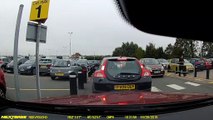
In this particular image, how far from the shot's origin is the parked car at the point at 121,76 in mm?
8359

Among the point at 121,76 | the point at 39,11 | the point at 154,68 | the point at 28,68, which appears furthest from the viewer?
the point at 28,68

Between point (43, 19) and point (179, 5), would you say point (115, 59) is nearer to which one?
point (43, 19)

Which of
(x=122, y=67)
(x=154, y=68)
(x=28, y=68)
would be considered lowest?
(x=28, y=68)

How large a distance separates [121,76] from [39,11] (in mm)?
2487

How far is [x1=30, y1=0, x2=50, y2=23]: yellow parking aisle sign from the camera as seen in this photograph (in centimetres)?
718

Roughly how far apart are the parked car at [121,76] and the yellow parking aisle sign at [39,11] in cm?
202

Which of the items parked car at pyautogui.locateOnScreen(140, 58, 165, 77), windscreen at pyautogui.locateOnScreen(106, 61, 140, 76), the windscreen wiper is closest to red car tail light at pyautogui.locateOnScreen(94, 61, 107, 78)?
windscreen at pyautogui.locateOnScreen(106, 61, 140, 76)

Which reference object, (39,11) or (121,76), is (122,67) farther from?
(39,11)

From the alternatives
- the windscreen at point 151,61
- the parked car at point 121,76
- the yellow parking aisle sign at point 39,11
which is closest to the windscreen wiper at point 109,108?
the yellow parking aisle sign at point 39,11

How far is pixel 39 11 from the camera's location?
7457 mm


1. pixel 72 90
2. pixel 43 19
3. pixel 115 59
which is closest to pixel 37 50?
pixel 43 19

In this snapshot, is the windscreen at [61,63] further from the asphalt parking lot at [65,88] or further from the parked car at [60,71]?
the asphalt parking lot at [65,88]

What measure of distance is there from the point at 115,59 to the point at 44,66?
61.4 ft

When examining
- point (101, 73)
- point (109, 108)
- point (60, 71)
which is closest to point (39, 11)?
point (101, 73)
